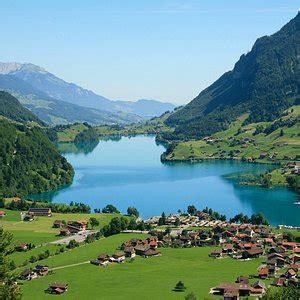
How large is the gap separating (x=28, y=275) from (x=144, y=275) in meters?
11.6

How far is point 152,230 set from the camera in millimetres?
A: 86625

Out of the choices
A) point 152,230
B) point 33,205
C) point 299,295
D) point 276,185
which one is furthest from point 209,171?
point 299,295

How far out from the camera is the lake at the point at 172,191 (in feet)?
369

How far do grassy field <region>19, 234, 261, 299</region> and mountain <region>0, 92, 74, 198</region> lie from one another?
61952mm

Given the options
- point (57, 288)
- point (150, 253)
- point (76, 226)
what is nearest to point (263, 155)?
point (76, 226)

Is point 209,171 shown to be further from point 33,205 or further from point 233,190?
point 33,205

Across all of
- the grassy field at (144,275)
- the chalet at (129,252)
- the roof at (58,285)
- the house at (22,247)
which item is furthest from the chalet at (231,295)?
the house at (22,247)

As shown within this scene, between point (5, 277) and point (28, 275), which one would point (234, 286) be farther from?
point (5, 277)

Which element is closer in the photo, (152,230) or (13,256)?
(13,256)

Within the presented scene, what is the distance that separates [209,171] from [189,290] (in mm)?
117119

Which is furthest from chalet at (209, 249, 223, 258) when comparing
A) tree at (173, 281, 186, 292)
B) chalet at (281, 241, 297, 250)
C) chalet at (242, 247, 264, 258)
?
tree at (173, 281, 186, 292)

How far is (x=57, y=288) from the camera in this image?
190ft

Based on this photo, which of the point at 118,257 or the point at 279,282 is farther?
the point at 118,257

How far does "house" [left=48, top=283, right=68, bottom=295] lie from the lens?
57469 mm
